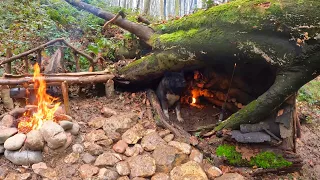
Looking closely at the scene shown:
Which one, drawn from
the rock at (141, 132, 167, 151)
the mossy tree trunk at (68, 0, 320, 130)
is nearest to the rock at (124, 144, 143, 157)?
the rock at (141, 132, 167, 151)

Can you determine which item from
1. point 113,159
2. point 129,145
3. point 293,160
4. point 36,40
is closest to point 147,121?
point 129,145

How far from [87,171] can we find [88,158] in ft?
0.95

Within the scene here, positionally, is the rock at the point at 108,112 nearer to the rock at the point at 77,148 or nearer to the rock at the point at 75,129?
the rock at the point at 75,129

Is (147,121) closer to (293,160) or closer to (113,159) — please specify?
(113,159)

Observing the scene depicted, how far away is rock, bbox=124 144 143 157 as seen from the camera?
472 centimetres

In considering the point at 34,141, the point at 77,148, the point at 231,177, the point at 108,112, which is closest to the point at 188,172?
the point at 231,177

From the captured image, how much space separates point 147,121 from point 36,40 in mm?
5744

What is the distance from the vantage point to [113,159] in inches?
177

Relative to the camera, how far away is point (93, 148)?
462cm

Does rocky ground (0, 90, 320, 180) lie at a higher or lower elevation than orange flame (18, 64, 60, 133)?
lower

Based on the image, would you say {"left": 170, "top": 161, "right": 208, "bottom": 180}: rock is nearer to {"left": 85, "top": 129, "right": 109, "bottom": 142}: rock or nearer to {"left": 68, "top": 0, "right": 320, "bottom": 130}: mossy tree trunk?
{"left": 68, "top": 0, "right": 320, "bottom": 130}: mossy tree trunk

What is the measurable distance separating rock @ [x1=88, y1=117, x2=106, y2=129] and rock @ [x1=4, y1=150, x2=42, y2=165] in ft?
Result: 4.18

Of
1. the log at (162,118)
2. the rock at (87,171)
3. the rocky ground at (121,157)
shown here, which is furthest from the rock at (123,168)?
the log at (162,118)

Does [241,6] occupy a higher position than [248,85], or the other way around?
[241,6]
